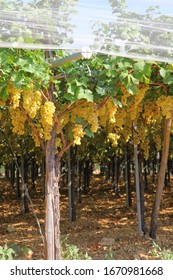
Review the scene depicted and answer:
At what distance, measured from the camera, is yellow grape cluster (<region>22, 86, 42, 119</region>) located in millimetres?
4102

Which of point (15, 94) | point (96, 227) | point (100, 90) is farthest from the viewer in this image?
point (96, 227)

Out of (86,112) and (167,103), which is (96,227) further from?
(86,112)

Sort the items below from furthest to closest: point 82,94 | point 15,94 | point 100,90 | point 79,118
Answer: point 79,118 → point 100,90 → point 82,94 → point 15,94

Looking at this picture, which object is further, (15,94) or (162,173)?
(162,173)

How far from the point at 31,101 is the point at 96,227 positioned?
211 inches

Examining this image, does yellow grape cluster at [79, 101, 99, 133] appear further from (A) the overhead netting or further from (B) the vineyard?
(A) the overhead netting

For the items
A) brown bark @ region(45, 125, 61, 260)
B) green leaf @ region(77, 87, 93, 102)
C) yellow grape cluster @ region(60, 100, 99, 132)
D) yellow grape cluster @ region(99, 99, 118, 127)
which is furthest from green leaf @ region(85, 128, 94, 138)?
green leaf @ region(77, 87, 93, 102)

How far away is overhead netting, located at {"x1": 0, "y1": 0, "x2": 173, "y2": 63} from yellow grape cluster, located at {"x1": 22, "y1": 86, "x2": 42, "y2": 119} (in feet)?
1.66

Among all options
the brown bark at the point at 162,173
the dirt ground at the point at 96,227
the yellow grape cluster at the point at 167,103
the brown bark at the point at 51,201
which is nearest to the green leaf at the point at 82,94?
the brown bark at the point at 51,201

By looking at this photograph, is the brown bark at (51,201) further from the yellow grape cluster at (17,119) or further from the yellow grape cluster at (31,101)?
the yellow grape cluster at (31,101)

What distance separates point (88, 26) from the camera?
3.42 m

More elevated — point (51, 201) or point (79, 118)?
point (79, 118)

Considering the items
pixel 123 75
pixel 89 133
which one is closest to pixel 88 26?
pixel 123 75
